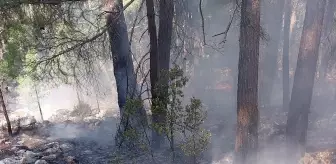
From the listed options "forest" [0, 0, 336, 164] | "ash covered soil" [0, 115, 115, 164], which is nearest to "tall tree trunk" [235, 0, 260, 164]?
"forest" [0, 0, 336, 164]

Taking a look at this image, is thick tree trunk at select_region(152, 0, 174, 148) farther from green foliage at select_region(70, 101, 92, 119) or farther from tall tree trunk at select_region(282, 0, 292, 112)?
green foliage at select_region(70, 101, 92, 119)

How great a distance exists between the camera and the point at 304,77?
31.8 ft

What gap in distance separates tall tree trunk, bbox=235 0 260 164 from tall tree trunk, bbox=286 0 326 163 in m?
2.25

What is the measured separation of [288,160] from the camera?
9.89m

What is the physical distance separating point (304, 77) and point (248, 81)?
2.69m

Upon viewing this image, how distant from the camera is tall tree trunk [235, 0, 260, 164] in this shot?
763 centimetres

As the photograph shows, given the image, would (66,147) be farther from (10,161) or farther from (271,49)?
(271,49)

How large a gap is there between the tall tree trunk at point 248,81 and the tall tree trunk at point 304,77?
2.25 metres

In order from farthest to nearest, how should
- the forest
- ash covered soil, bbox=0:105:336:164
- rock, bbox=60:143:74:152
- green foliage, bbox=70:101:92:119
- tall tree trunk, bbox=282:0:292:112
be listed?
green foliage, bbox=70:101:92:119 → tall tree trunk, bbox=282:0:292:112 → rock, bbox=60:143:74:152 → ash covered soil, bbox=0:105:336:164 → the forest

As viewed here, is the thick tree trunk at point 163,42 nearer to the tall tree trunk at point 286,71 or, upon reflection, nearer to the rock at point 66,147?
the rock at point 66,147

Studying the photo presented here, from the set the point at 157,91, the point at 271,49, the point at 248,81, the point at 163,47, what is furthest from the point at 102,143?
the point at 271,49

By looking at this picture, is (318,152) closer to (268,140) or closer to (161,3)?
(268,140)

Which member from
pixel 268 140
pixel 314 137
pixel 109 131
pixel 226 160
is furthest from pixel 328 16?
pixel 109 131

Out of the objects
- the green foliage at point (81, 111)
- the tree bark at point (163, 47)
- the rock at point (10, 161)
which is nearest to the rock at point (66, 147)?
the rock at point (10, 161)
